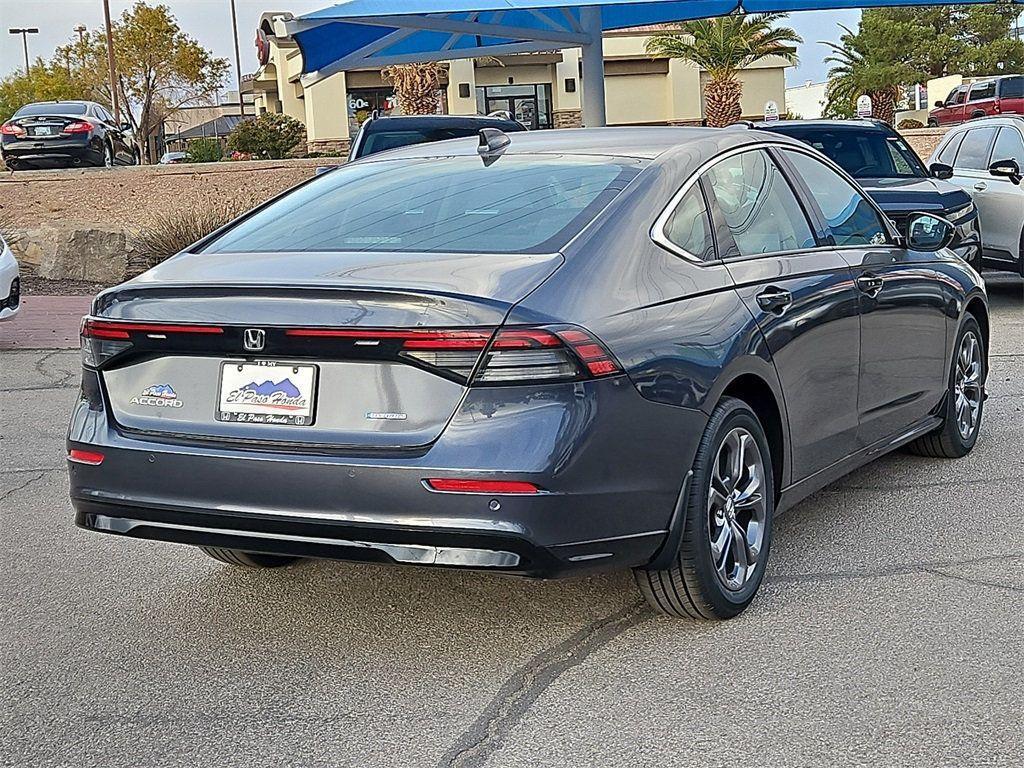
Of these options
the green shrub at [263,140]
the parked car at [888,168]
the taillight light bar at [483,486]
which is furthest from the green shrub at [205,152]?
the taillight light bar at [483,486]

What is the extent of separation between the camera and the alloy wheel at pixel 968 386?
21.5 ft

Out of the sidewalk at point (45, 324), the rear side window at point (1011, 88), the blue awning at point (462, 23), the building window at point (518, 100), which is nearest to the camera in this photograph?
the sidewalk at point (45, 324)

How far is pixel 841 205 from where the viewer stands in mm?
5730

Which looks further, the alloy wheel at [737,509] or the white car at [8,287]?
the white car at [8,287]

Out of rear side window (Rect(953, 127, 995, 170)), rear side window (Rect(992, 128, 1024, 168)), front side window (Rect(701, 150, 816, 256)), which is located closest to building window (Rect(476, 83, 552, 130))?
rear side window (Rect(953, 127, 995, 170))

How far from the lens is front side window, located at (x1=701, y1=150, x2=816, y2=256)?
4.80m

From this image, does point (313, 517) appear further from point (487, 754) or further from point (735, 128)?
point (735, 128)

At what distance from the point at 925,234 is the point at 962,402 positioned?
100 cm

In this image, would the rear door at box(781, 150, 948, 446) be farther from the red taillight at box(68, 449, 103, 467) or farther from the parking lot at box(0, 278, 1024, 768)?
the red taillight at box(68, 449, 103, 467)

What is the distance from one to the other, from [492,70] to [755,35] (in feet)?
31.0

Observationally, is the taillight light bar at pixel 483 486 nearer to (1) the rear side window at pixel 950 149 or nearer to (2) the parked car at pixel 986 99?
(1) the rear side window at pixel 950 149

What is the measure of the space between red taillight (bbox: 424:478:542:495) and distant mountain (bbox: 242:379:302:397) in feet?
1.58

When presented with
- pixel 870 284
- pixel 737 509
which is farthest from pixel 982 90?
pixel 737 509

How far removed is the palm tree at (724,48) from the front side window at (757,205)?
3685cm
